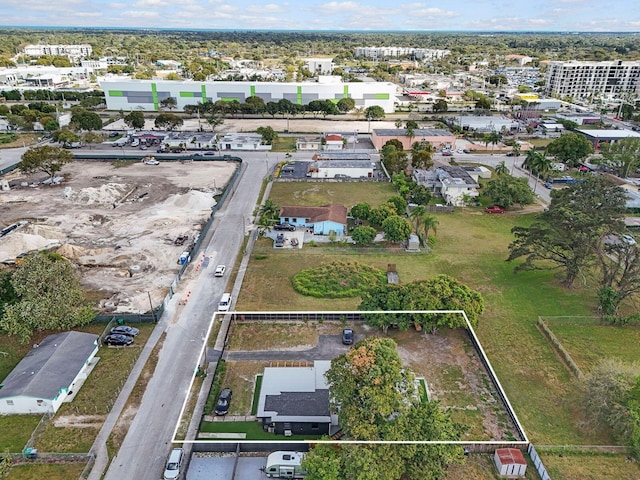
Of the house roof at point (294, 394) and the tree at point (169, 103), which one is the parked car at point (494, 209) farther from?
the tree at point (169, 103)

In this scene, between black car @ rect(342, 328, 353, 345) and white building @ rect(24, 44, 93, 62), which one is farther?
white building @ rect(24, 44, 93, 62)

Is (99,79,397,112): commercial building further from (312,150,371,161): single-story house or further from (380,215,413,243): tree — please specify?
(380,215,413,243): tree

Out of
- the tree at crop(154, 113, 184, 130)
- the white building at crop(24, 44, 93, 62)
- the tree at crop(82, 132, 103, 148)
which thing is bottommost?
the tree at crop(82, 132, 103, 148)

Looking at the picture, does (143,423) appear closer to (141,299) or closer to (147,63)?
(141,299)

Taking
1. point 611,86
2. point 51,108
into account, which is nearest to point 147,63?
point 51,108

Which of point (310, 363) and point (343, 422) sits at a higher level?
point (343, 422)

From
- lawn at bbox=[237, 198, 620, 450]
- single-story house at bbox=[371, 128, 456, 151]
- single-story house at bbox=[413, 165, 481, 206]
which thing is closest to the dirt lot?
lawn at bbox=[237, 198, 620, 450]

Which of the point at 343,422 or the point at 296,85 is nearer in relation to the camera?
the point at 343,422

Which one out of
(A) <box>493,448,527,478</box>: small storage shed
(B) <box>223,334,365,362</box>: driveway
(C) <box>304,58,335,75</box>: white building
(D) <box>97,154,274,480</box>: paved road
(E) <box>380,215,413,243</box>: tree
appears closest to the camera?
(A) <box>493,448,527,478</box>: small storage shed
